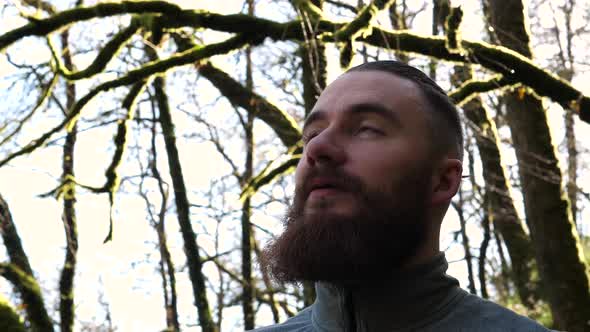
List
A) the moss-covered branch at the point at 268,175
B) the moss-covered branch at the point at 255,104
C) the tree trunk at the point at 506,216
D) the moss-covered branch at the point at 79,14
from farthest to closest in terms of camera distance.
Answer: the tree trunk at the point at 506,216, the moss-covered branch at the point at 255,104, the moss-covered branch at the point at 268,175, the moss-covered branch at the point at 79,14

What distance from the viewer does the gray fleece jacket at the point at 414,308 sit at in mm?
1887

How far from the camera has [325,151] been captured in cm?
198

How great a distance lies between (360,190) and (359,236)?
4.9 inches

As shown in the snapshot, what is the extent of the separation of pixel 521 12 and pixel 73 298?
6225 millimetres

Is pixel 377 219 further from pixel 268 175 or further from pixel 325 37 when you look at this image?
pixel 268 175

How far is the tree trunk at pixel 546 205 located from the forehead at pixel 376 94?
4783 millimetres

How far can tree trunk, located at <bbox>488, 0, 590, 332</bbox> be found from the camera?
680cm

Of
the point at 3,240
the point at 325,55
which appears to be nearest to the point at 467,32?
the point at 325,55

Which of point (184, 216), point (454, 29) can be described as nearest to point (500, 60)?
point (454, 29)

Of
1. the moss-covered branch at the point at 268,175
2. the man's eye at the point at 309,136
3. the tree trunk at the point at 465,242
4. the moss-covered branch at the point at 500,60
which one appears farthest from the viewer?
the tree trunk at the point at 465,242

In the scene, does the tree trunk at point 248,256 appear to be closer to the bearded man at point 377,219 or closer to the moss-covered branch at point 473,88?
the moss-covered branch at point 473,88

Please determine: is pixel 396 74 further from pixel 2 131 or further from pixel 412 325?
pixel 2 131

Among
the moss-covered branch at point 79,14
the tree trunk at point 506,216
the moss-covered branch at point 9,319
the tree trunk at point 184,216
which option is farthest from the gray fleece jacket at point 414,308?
the tree trunk at point 506,216

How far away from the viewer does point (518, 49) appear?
7.20 m
